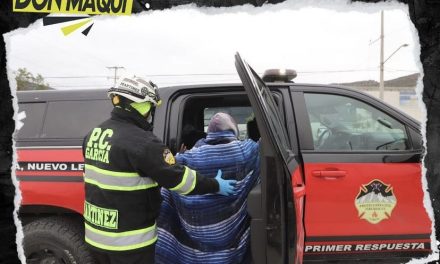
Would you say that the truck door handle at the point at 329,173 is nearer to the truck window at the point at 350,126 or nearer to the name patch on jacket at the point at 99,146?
the truck window at the point at 350,126

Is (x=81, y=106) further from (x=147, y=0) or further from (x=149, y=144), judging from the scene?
(x=147, y=0)

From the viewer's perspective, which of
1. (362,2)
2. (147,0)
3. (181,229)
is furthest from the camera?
(181,229)

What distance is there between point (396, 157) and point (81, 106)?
2341 mm

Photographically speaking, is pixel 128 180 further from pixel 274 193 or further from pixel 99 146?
pixel 274 193

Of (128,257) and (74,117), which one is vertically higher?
(74,117)

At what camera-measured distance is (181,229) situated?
8.57ft

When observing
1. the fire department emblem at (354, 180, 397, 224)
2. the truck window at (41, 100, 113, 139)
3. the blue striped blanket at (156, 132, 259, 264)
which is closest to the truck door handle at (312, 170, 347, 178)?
the fire department emblem at (354, 180, 397, 224)

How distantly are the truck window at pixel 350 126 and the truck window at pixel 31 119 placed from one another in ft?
6.65

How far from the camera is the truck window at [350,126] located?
9.14 feet

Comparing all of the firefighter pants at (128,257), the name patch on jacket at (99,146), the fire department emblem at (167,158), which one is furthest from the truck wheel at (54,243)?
the fire department emblem at (167,158)

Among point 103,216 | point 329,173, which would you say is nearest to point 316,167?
point 329,173

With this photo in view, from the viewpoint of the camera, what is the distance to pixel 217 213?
2.43m

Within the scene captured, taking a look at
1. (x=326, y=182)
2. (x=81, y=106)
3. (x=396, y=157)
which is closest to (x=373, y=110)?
(x=396, y=157)

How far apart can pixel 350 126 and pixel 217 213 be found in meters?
1.20
